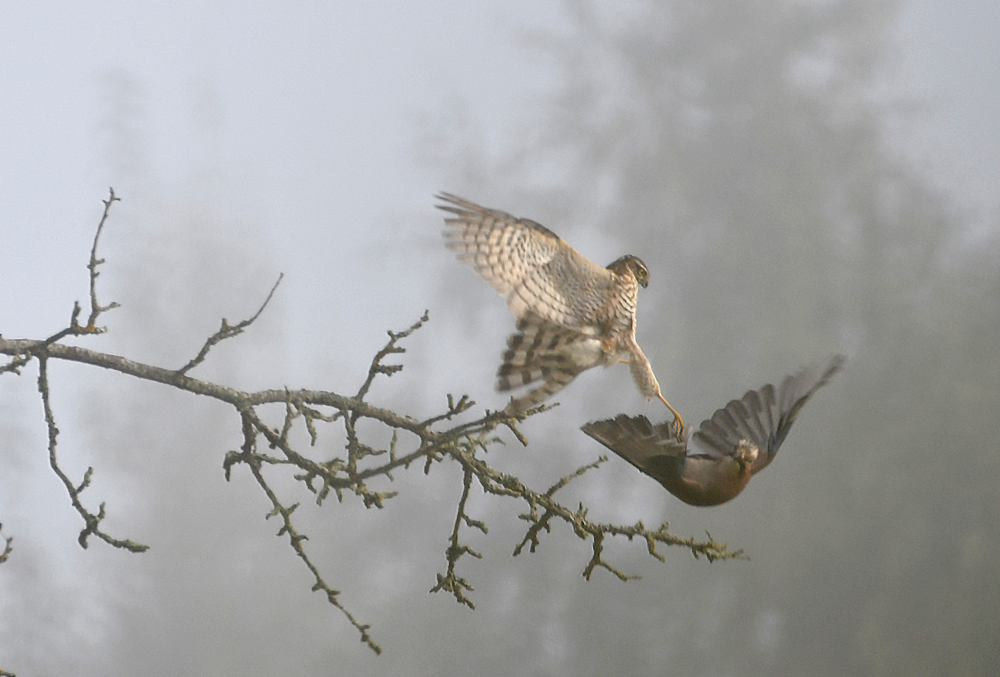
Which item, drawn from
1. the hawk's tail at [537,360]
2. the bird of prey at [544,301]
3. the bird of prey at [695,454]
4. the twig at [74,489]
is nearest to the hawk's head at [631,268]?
the bird of prey at [544,301]

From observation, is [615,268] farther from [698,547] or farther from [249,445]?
[249,445]

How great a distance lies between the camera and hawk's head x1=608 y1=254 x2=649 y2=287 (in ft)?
5.27

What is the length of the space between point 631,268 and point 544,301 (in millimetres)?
213

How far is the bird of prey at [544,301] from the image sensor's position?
1.45m

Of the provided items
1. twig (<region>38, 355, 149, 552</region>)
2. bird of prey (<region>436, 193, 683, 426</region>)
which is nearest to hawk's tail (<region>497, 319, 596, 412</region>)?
bird of prey (<region>436, 193, 683, 426</region>)

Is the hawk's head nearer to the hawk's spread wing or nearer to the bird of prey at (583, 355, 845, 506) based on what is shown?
the hawk's spread wing

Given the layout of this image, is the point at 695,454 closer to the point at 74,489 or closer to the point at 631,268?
the point at 631,268

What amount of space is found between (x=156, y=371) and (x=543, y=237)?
0.74 metres

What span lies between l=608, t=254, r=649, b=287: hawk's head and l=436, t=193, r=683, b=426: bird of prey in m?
0.05

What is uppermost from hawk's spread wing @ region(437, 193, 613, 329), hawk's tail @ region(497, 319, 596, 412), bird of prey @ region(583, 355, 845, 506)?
hawk's spread wing @ region(437, 193, 613, 329)

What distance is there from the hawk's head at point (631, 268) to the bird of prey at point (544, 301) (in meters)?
0.05

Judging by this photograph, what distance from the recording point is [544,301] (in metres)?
1.50

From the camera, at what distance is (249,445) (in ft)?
5.58

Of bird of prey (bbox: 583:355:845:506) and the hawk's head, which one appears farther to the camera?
the hawk's head
